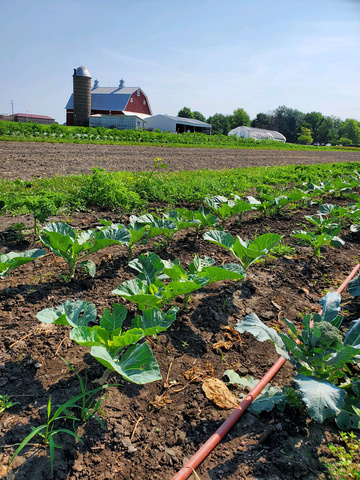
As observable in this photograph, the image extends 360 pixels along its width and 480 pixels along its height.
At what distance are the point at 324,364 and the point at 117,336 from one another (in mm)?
1171

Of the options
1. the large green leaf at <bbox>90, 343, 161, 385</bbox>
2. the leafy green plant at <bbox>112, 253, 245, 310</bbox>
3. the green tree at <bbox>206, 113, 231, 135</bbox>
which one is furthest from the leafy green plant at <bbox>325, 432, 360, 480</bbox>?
the green tree at <bbox>206, 113, 231, 135</bbox>

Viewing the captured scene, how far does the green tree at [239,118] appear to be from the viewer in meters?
70.0

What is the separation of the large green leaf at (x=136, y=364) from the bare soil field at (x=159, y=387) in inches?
8.1

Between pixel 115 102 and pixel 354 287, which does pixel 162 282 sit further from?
pixel 115 102

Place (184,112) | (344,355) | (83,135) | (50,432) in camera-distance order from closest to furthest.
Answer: (50,432)
(344,355)
(83,135)
(184,112)

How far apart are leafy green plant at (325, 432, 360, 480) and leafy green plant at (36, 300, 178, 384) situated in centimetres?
90

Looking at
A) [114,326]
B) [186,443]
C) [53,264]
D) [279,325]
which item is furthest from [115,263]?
[186,443]

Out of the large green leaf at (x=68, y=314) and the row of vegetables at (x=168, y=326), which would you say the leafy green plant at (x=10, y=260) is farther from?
the large green leaf at (x=68, y=314)

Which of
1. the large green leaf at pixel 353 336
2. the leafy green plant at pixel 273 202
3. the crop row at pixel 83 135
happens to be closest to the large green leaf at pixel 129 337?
the large green leaf at pixel 353 336

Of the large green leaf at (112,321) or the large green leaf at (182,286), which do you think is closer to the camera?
the large green leaf at (112,321)

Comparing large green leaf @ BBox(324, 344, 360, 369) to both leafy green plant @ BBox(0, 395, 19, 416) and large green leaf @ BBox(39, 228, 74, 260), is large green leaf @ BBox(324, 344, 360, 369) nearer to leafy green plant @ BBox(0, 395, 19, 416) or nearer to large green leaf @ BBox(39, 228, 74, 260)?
leafy green plant @ BBox(0, 395, 19, 416)

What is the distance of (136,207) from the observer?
17.2 ft

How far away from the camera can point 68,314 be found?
6.81ft

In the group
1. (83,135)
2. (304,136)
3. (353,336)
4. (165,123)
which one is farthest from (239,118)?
(353,336)
